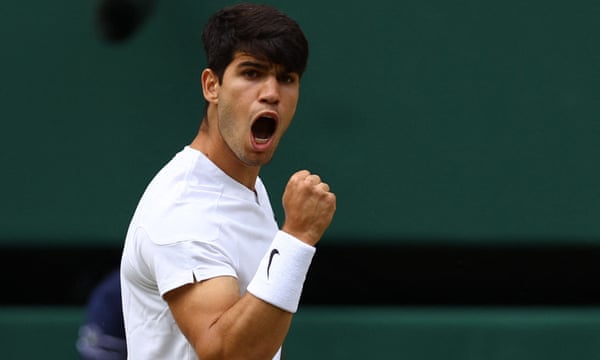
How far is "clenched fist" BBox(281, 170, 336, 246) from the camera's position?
1.75 m

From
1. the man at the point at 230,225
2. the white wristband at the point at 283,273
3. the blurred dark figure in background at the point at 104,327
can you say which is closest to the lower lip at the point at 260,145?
the man at the point at 230,225

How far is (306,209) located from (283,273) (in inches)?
4.8

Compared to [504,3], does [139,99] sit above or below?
below

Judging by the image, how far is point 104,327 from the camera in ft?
9.96

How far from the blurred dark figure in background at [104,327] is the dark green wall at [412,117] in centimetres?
24

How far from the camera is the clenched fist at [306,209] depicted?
5.75 feet

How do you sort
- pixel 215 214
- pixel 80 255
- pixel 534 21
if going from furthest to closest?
1. pixel 80 255
2. pixel 534 21
3. pixel 215 214

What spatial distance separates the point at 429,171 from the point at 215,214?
1517 millimetres

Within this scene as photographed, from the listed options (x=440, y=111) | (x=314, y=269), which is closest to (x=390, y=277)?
(x=314, y=269)

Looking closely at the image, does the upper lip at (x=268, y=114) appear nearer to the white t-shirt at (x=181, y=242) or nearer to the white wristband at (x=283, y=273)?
the white t-shirt at (x=181, y=242)

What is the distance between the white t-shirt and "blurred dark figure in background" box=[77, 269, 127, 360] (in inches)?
39.6

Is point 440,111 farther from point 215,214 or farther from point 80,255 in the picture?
point 215,214

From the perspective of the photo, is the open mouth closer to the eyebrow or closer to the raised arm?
the eyebrow

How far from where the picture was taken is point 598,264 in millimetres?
3301
